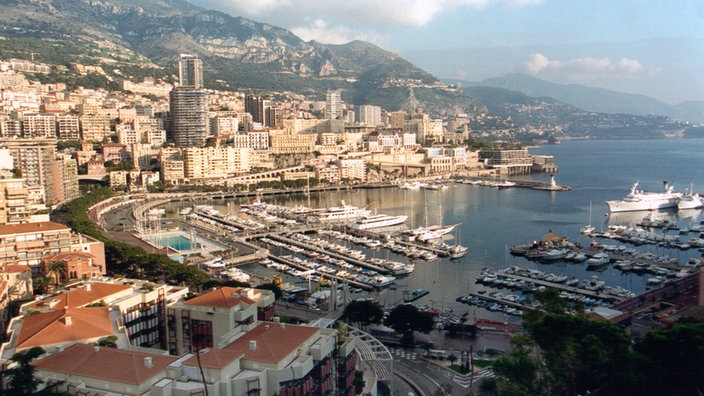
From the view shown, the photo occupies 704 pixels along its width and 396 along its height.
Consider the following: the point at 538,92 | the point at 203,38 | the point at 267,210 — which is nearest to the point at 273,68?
the point at 203,38

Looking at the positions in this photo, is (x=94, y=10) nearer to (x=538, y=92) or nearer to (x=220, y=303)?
(x=220, y=303)

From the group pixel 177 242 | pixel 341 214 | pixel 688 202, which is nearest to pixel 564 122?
pixel 688 202

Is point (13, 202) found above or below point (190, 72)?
below

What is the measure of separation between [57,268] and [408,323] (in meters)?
5.32

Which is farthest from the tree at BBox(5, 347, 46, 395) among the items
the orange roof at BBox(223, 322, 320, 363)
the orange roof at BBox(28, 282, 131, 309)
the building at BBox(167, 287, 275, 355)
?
the building at BBox(167, 287, 275, 355)

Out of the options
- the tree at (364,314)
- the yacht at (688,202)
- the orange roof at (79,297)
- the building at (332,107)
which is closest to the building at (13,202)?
the orange roof at (79,297)

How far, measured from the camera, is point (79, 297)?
277 inches

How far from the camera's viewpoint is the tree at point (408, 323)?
866 centimetres

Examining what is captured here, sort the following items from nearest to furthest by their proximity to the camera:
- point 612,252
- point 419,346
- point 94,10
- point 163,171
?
point 419,346
point 612,252
point 163,171
point 94,10

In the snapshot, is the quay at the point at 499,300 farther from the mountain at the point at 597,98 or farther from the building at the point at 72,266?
the mountain at the point at 597,98

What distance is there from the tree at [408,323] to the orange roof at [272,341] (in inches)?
117

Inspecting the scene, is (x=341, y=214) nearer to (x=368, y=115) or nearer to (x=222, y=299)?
(x=222, y=299)

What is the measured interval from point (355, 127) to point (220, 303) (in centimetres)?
4042

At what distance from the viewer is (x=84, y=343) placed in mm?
5820
